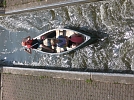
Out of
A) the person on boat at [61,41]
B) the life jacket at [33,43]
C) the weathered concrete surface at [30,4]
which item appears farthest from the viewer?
the life jacket at [33,43]

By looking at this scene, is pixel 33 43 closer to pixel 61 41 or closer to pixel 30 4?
pixel 61 41

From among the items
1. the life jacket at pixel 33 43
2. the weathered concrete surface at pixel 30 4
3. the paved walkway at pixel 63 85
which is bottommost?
the paved walkway at pixel 63 85

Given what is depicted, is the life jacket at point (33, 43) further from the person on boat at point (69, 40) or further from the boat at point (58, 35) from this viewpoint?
the person on boat at point (69, 40)

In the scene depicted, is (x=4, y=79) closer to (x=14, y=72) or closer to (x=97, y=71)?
(x=14, y=72)

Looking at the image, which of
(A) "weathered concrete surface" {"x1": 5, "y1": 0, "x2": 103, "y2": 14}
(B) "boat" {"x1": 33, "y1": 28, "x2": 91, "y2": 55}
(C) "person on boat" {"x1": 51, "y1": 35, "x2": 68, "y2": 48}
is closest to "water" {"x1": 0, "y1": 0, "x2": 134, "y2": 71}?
(A) "weathered concrete surface" {"x1": 5, "y1": 0, "x2": 103, "y2": 14}

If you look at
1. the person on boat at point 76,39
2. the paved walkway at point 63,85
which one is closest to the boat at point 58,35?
the person on boat at point 76,39

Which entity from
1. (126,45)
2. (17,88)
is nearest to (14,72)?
(17,88)

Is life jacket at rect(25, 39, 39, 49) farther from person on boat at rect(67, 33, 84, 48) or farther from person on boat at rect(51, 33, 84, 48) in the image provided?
person on boat at rect(67, 33, 84, 48)
